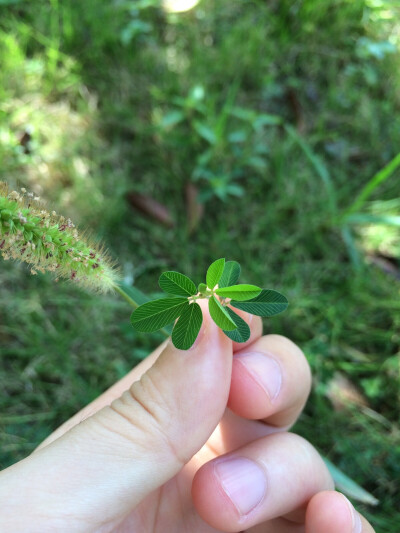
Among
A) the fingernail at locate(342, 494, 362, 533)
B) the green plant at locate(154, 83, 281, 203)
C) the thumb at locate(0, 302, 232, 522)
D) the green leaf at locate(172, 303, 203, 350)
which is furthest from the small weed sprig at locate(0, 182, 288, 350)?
the green plant at locate(154, 83, 281, 203)

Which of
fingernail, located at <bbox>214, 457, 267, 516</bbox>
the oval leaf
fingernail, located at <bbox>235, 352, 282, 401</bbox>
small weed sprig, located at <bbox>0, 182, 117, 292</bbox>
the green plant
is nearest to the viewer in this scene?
small weed sprig, located at <bbox>0, 182, 117, 292</bbox>

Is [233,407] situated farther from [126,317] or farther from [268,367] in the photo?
[126,317]

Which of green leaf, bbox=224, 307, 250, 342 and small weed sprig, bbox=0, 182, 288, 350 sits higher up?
small weed sprig, bbox=0, 182, 288, 350

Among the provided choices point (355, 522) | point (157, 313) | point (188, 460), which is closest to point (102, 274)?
point (157, 313)

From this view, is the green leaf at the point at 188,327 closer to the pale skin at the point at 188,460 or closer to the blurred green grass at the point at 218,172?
the pale skin at the point at 188,460

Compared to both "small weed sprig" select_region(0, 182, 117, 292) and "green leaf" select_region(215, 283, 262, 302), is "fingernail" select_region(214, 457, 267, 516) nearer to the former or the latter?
"green leaf" select_region(215, 283, 262, 302)

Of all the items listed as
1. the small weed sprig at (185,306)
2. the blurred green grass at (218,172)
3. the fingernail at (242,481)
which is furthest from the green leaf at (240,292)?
the blurred green grass at (218,172)

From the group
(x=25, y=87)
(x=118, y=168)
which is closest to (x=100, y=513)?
(x=118, y=168)
